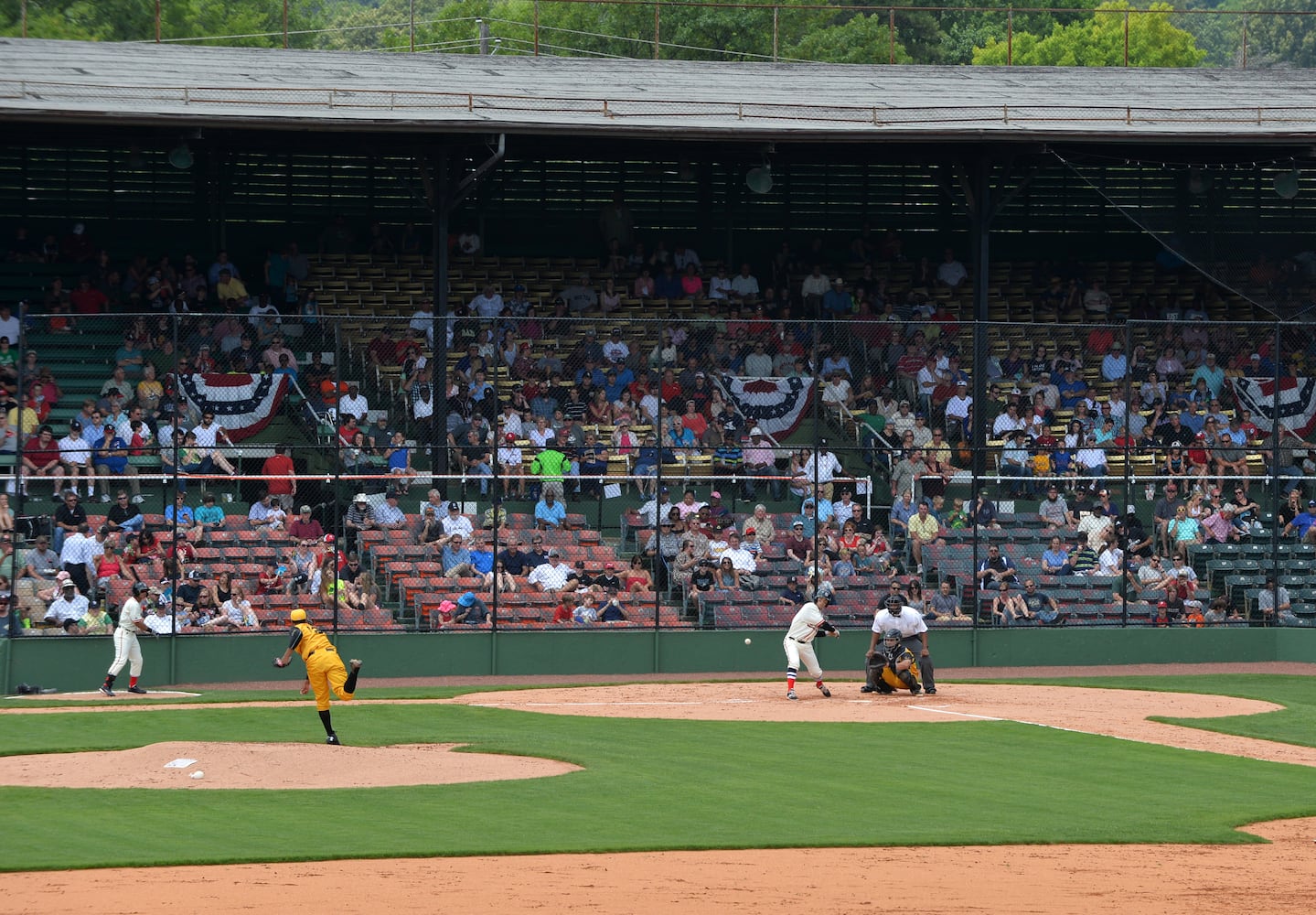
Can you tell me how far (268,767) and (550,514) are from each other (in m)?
10.5

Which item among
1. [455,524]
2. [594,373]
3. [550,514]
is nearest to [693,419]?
[594,373]

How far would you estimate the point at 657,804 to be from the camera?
1595 centimetres

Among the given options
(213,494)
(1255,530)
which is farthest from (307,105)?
(1255,530)

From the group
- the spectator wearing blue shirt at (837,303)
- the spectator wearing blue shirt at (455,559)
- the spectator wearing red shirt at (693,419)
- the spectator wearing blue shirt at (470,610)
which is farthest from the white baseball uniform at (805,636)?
the spectator wearing blue shirt at (837,303)

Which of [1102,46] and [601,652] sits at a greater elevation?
[1102,46]

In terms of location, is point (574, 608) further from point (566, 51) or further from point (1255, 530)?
point (566, 51)

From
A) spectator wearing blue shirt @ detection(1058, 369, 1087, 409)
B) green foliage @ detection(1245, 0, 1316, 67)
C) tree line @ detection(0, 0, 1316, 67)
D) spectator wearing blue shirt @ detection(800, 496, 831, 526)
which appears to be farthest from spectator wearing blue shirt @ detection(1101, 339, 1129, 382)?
green foliage @ detection(1245, 0, 1316, 67)

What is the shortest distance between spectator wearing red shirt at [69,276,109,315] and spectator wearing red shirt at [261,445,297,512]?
24.2 feet

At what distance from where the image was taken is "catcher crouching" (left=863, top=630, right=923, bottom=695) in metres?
24.1

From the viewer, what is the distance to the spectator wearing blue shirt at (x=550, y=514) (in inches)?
1084

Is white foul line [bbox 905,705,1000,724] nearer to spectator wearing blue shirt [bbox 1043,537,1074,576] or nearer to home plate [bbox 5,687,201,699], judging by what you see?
spectator wearing blue shirt [bbox 1043,537,1074,576]

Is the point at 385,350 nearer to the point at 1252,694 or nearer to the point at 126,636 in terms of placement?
the point at 126,636

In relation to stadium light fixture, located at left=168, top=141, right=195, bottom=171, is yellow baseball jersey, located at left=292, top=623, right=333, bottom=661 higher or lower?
lower

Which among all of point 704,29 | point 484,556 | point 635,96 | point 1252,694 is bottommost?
point 1252,694
